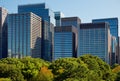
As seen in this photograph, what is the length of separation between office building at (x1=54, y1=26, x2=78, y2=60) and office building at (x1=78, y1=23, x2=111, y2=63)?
718 centimetres

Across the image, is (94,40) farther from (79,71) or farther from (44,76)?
(79,71)

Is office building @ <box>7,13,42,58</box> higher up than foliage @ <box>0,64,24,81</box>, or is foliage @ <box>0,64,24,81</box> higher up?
office building @ <box>7,13,42,58</box>

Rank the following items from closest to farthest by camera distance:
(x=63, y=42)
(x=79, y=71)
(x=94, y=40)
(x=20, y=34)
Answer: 1. (x=79, y=71)
2. (x=63, y=42)
3. (x=20, y=34)
4. (x=94, y=40)

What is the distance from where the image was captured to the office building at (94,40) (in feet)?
593

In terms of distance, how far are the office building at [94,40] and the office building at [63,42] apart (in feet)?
23.6

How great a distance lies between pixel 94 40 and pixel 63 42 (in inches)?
799

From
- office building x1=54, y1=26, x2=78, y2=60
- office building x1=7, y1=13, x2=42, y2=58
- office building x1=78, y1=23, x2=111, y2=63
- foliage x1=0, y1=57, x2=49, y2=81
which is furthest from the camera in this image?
office building x1=78, y1=23, x2=111, y2=63

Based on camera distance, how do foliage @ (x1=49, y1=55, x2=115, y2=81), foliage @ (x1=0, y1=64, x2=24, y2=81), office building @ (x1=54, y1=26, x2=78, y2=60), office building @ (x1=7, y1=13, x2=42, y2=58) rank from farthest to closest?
office building @ (x1=7, y1=13, x2=42, y2=58)
office building @ (x1=54, y1=26, x2=78, y2=60)
foliage @ (x1=0, y1=64, x2=24, y2=81)
foliage @ (x1=49, y1=55, x2=115, y2=81)

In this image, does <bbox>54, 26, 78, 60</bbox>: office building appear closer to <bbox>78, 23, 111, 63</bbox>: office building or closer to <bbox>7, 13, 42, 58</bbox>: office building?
<bbox>78, 23, 111, 63</bbox>: office building

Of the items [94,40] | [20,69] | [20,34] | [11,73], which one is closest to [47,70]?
[20,69]

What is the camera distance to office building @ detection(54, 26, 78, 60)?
174875mm

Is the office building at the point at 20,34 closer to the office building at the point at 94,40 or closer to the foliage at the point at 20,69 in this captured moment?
the office building at the point at 94,40

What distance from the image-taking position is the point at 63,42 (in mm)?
176250

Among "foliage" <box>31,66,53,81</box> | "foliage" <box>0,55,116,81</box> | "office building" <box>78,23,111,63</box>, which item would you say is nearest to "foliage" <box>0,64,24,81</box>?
"foliage" <box>0,55,116,81</box>
